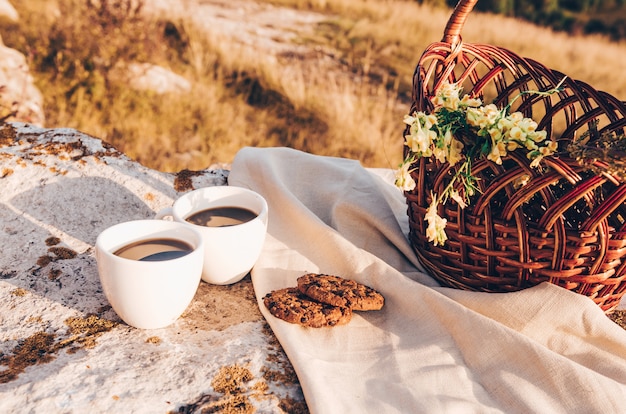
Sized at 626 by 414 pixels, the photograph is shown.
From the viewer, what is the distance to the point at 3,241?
182 cm

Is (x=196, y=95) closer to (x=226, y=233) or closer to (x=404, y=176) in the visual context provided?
(x=226, y=233)

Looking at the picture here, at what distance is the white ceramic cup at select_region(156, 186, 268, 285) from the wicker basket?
0.50m

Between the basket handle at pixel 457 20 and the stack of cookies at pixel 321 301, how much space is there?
86cm

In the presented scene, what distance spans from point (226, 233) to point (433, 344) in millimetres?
640

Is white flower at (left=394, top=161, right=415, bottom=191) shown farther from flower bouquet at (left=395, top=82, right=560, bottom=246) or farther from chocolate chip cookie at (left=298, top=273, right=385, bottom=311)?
chocolate chip cookie at (left=298, top=273, right=385, bottom=311)

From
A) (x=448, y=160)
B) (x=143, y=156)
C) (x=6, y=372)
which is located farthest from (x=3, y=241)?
(x=143, y=156)

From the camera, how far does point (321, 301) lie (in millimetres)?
1642

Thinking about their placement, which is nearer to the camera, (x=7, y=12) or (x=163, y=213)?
(x=163, y=213)

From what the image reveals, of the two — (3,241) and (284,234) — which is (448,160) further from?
(3,241)

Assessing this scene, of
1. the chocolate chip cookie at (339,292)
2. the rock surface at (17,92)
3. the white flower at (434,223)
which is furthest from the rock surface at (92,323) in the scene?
the rock surface at (17,92)

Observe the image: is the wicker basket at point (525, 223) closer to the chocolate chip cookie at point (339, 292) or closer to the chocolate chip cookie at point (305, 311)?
the chocolate chip cookie at point (339, 292)

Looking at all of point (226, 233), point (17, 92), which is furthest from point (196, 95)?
point (226, 233)

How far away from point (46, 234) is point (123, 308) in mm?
587

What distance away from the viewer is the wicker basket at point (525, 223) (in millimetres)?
1449
